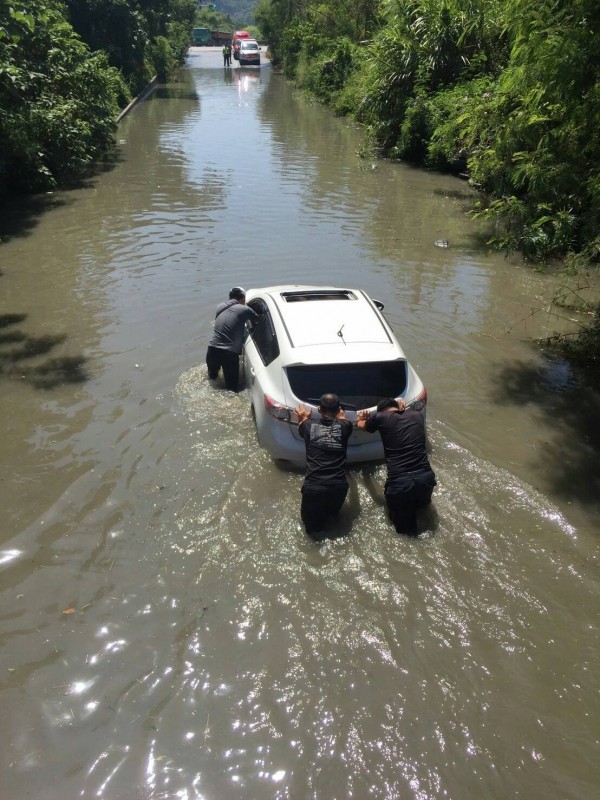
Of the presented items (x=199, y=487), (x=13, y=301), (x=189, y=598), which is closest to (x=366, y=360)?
(x=199, y=487)

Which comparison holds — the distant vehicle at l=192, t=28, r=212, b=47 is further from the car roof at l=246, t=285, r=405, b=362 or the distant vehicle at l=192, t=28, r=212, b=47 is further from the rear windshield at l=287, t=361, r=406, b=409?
the rear windshield at l=287, t=361, r=406, b=409

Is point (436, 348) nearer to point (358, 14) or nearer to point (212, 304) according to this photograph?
point (212, 304)

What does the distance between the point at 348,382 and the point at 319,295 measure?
1.73 meters

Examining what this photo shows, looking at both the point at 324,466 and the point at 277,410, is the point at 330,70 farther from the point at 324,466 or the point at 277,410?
the point at 324,466

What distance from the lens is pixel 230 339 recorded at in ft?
25.3

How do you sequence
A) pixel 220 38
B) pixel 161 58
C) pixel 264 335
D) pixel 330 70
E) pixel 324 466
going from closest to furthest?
pixel 324 466
pixel 264 335
pixel 330 70
pixel 161 58
pixel 220 38

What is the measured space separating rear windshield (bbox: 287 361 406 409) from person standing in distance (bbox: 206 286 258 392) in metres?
1.85

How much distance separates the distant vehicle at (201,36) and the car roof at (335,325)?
98388 millimetres

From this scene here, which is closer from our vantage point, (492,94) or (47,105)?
(492,94)

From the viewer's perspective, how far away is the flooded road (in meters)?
3.83

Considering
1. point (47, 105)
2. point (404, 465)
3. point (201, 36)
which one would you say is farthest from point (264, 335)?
point (201, 36)

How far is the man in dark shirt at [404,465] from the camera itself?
18.2 ft

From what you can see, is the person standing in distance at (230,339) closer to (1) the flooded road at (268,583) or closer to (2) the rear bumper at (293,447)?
(1) the flooded road at (268,583)

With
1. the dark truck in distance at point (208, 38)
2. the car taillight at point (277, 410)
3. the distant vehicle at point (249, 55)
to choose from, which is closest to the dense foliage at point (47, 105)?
the car taillight at point (277, 410)
